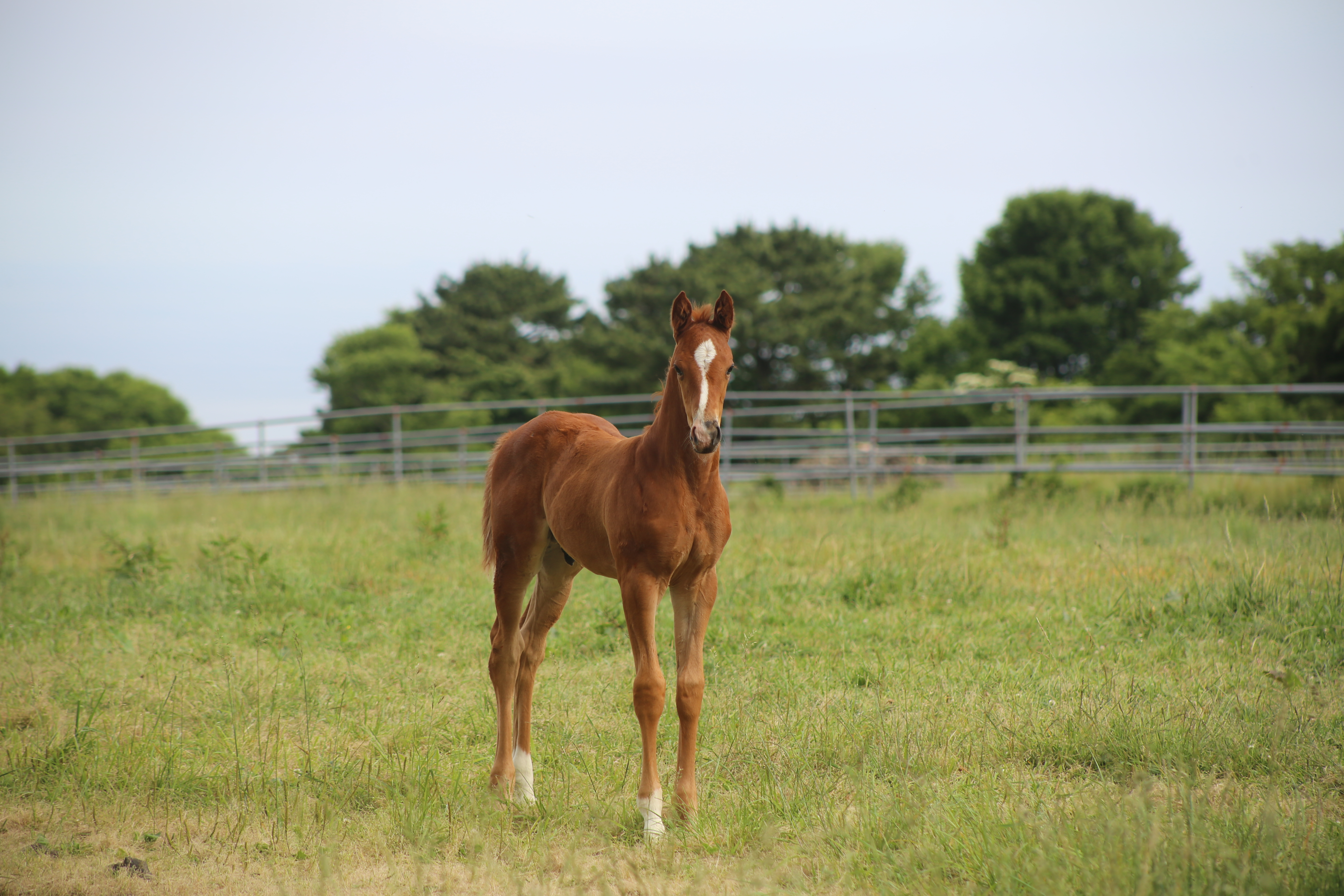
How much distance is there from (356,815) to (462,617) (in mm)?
2806

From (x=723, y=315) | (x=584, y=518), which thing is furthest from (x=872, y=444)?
(x=723, y=315)

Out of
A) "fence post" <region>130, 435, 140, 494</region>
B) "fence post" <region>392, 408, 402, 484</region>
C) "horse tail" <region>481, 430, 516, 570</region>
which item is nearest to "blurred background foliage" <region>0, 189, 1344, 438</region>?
"fence post" <region>392, 408, 402, 484</region>

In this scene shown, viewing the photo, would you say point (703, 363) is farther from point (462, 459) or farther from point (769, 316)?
point (769, 316)

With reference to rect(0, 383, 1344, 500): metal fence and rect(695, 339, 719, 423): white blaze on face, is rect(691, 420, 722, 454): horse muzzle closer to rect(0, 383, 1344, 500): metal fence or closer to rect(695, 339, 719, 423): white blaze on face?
rect(695, 339, 719, 423): white blaze on face

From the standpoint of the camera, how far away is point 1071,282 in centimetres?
3070

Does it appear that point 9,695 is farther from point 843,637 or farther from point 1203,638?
point 1203,638

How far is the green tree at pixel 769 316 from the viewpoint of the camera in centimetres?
2850

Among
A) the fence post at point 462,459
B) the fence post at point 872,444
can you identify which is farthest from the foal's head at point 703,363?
the fence post at point 462,459

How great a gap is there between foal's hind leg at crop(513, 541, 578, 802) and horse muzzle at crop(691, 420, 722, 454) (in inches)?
50.8

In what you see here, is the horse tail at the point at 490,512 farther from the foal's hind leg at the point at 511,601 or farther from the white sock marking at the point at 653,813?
the white sock marking at the point at 653,813

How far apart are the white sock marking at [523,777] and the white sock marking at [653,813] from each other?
56cm

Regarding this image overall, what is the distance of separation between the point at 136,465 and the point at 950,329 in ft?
83.5

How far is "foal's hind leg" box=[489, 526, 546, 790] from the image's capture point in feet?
13.4

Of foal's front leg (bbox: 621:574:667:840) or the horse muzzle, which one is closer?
the horse muzzle
